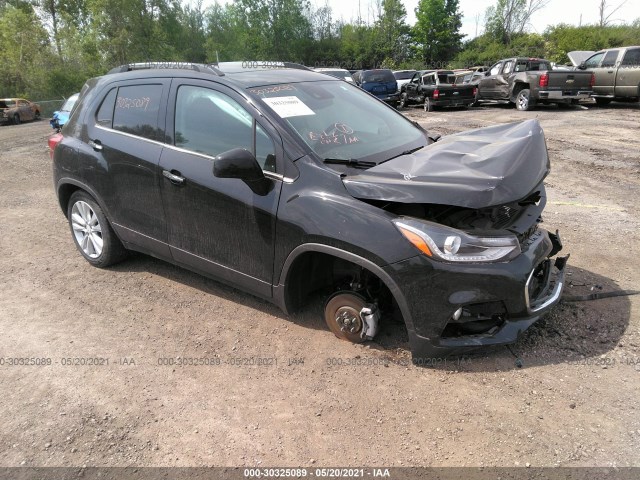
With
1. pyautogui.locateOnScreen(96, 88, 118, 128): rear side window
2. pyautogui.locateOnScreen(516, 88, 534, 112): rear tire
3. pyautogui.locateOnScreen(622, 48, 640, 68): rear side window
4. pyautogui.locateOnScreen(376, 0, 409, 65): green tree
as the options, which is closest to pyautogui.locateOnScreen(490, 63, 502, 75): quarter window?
pyautogui.locateOnScreen(516, 88, 534, 112): rear tire

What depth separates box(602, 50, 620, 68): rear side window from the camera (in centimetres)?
1573

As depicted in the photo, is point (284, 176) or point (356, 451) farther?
point (284, 176)

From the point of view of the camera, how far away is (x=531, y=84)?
52.8 ft

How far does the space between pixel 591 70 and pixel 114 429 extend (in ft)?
61.0

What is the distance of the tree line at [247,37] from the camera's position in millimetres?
37000

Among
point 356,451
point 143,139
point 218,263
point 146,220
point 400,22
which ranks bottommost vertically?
point 356,451

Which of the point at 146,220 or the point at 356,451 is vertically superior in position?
the point at 146,220

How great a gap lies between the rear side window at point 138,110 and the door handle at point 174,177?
341 mm

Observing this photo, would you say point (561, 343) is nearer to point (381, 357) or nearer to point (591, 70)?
point (381, 357)

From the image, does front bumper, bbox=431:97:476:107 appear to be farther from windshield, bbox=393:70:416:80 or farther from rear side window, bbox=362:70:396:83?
windshield, bbox=393:70:416:80

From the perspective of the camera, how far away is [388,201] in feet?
9.14

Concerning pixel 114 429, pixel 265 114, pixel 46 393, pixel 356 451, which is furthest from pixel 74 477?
pixel 265 114

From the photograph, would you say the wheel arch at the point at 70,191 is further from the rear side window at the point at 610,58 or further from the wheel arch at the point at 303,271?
the rear side window at the point at 610,58

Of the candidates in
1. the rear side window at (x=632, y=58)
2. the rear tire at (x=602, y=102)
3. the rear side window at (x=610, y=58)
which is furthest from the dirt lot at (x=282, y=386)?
the rear tire at (x=602, y=102)
